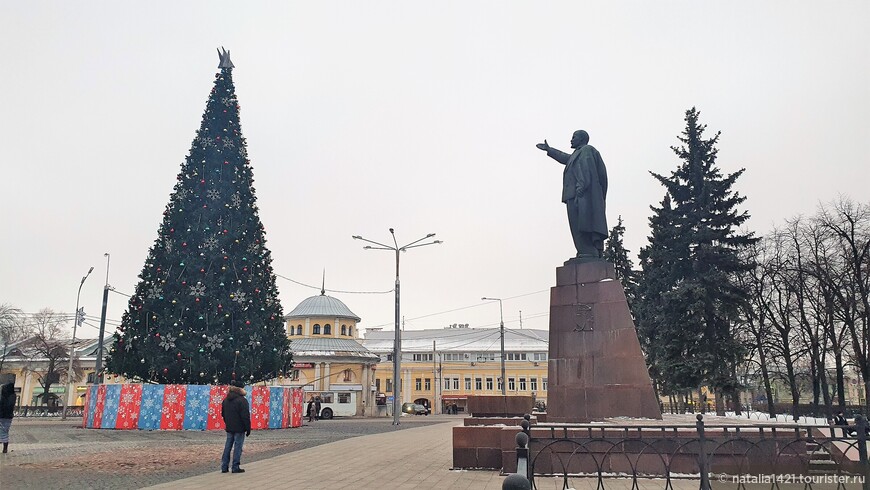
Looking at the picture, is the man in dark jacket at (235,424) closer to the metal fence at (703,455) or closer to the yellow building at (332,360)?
the metal fence at (703,455)

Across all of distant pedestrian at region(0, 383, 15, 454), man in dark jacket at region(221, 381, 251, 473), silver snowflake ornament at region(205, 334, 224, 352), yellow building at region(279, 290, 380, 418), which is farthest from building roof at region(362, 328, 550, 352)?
man in dark jacket at region(221, 381, 251, 473)

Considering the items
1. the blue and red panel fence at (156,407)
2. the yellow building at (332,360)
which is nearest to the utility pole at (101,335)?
the blue and red panel fence at (156,407)

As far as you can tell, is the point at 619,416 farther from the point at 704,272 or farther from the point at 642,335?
the point at 642,335

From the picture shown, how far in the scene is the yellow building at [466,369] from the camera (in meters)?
75.1

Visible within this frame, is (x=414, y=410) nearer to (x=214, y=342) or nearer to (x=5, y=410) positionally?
(x=214, y=342)

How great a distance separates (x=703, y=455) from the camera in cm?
714

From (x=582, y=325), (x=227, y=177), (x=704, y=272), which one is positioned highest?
(x=227, y=177)

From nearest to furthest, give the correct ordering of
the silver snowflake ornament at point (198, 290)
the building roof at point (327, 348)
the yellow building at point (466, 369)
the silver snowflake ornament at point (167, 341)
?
1. the silver snowflake ornament at point (167, 341)
2. the silver snowflake ornament at point (198, 290)
3. the building roof at point (327, 348)
4. the yellow building at point (466, 369)

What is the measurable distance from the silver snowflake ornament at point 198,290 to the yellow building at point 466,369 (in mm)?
50873

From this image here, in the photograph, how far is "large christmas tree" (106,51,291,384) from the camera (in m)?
23.3

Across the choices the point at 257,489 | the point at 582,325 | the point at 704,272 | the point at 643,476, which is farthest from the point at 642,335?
Result: the point at 257,489

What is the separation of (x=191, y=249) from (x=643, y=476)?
1981cm

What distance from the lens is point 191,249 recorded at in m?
24.1

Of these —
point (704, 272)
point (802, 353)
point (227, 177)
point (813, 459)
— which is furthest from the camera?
point (802, 353)
